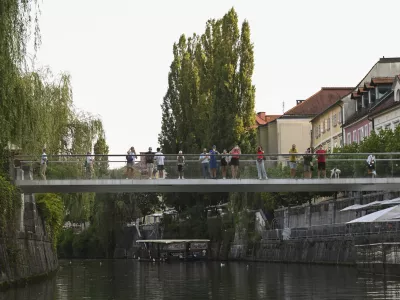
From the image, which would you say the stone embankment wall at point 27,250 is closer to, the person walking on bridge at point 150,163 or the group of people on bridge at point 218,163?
the group of people on bridge at point 218,163

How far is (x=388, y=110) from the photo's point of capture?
6944cm

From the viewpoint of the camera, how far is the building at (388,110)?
67.6m

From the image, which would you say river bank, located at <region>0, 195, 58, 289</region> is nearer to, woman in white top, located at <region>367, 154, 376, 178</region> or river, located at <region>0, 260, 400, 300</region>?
river, located at <region>0, 260, 400, 300</region>

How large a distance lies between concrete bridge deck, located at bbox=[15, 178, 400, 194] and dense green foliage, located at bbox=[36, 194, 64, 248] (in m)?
8.16

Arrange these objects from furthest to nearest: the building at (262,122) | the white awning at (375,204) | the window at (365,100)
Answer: the building at (262,122)
the window at (365,100)
the white awning at (375,204)

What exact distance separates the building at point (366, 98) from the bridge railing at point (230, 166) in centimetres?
2876

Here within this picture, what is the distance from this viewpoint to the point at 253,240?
74.5 m

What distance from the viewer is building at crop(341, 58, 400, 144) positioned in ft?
247

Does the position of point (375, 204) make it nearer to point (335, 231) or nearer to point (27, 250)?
point (335, 231)

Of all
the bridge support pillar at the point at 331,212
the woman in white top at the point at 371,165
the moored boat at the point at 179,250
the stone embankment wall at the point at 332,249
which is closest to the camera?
the stone embankment wall at the point at 332,249

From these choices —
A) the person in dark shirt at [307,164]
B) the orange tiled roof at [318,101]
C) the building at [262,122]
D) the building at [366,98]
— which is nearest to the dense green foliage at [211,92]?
the building at [366,98]

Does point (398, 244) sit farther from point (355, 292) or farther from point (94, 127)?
point (94, 127)

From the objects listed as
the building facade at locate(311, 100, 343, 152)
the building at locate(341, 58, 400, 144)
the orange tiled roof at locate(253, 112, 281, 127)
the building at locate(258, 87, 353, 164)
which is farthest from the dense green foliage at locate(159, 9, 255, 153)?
the orange tiled roof at locate(253, 112, 281, 127)

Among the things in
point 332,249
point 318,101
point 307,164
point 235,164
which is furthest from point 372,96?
point 235,164
